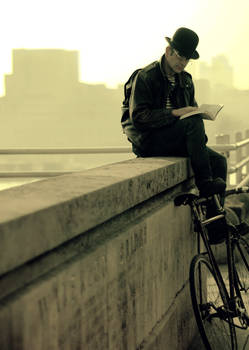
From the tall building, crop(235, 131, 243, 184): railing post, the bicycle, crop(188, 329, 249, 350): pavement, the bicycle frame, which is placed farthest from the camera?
the tall building

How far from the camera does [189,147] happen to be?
14.6ft

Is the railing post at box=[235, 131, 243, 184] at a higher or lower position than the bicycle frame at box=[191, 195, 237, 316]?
lower

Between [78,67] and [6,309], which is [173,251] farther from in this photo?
[78,67]

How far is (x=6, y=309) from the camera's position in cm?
178

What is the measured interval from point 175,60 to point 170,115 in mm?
405

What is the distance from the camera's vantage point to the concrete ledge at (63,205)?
186 centimetres

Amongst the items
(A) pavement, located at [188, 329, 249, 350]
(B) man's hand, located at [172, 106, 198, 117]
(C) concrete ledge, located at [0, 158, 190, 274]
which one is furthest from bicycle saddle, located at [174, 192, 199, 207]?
(A) pavement, located at [188, 329, 249, 350]

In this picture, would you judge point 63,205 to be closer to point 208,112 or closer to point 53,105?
point 208,112

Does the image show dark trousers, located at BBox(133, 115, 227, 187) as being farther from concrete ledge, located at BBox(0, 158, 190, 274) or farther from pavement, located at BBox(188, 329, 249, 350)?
pavement, located at BBox(188, 329, 249, 350)

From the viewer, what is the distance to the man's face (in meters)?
4.67

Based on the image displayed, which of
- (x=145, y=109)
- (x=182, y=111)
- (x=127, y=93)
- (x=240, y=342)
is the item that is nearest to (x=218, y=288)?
(x=240, y=342)

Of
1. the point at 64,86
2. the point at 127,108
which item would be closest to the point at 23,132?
the point at 64,86

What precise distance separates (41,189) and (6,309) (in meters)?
0.85

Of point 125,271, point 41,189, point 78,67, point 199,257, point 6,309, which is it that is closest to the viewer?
point 6,309
